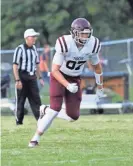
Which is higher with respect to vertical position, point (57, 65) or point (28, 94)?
point (57, 65)

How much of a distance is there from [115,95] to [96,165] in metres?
11.1

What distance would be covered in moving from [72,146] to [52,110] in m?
0.56

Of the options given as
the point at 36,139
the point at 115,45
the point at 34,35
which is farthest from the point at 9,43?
the point at 36,139

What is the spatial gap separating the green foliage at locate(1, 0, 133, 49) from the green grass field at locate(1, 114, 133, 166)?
755 inches

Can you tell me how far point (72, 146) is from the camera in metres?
Answer: 9.96

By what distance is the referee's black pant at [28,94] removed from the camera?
1394 centimetres

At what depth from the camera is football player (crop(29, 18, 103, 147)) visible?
959 centimetres

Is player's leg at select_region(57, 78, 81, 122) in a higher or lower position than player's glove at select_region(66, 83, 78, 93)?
lower

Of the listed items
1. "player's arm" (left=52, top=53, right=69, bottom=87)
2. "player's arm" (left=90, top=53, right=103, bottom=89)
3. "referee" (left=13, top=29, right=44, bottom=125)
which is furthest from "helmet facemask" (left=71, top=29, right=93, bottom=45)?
"referee" (left=13, top=29, right=44, bottom=125)

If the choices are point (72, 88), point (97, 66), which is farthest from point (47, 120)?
point (97, 66)

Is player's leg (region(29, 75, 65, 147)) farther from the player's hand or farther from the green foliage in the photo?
the green foliage

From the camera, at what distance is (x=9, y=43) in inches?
1342

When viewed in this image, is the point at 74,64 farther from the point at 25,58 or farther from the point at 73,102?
the point at 25,58

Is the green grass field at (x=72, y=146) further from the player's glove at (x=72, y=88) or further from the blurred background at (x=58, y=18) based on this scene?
the blurred background at (x=58, y=18)
